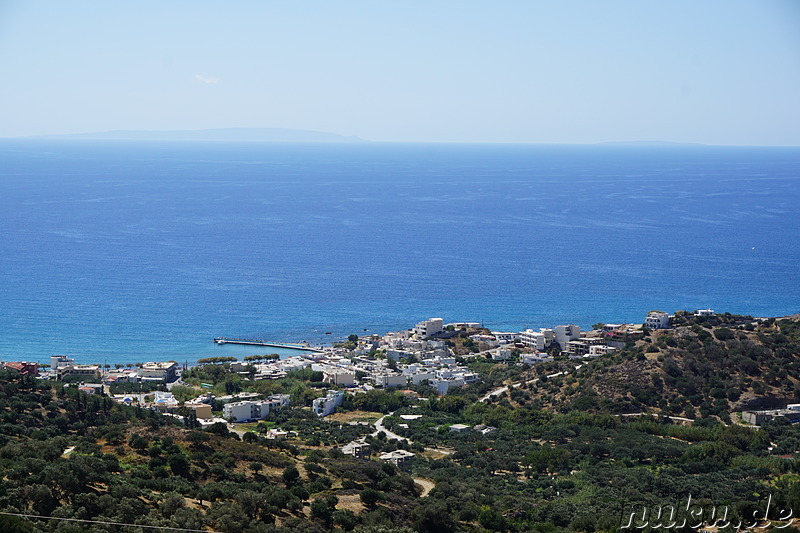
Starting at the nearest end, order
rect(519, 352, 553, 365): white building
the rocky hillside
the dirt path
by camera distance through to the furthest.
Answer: the dirt path → the rocky hillside → rect(519, 352, 553, 365): white building

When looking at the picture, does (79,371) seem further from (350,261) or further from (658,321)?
(350,261)

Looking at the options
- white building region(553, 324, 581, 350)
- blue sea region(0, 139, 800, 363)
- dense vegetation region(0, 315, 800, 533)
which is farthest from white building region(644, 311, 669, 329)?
blue sea region(0, 139, 800, 363)

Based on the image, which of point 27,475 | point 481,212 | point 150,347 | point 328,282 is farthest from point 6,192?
point 27,475

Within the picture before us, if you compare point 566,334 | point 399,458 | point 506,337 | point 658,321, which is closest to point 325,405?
point 399,458

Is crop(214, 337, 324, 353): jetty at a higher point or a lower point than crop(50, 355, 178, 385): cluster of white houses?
lower

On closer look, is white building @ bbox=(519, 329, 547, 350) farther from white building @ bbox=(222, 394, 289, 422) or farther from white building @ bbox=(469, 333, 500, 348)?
white building @ bbox=(222, 394, 289, 422)

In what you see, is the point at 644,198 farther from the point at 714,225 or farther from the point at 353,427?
the point at 353,427

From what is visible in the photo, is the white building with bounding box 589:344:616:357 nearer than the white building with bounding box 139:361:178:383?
No
